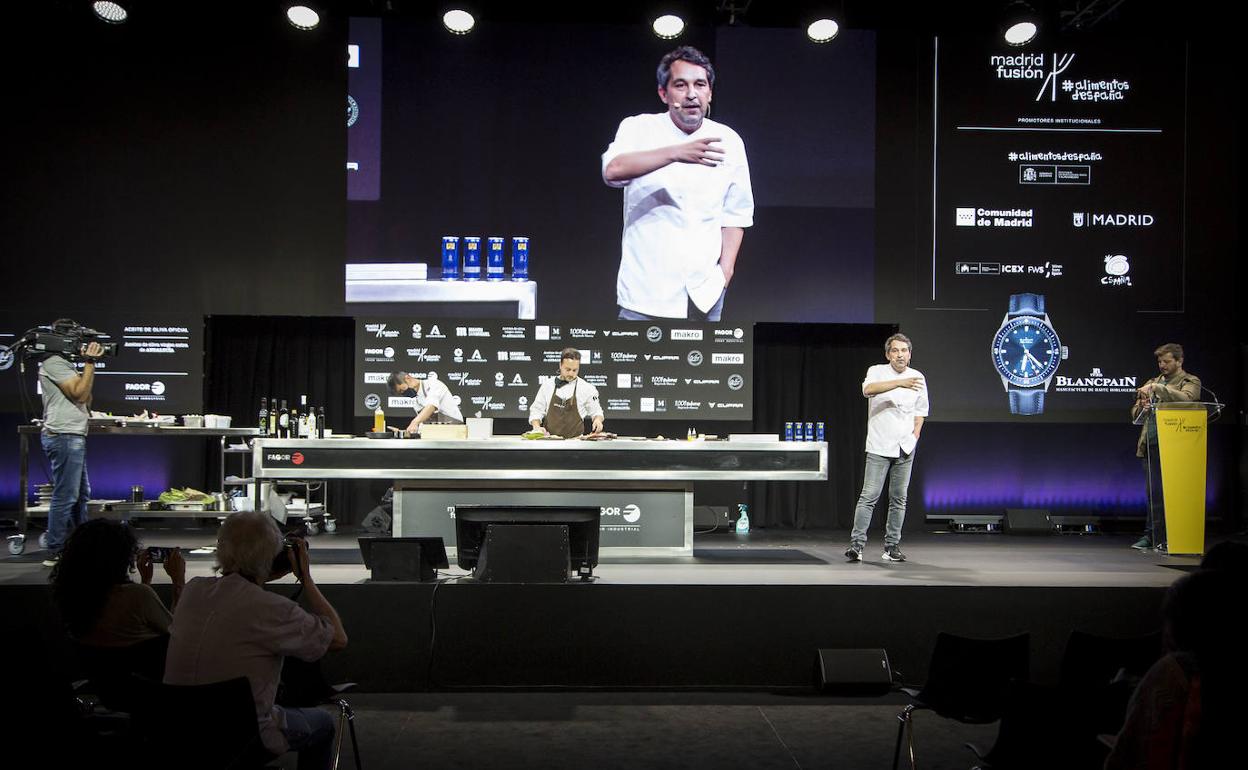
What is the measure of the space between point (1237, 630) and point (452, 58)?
7787mm

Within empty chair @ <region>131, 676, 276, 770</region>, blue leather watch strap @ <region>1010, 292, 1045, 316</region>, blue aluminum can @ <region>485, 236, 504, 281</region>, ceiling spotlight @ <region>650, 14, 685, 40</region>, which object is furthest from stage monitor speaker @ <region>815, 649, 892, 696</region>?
ceiling spotlight @ <region>650, 14, 685, 40</region>

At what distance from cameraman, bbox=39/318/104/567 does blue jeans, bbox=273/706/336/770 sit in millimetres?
4074

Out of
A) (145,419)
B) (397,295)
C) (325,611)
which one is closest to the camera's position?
(325,611)

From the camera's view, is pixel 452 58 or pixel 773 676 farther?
pixel 452 58

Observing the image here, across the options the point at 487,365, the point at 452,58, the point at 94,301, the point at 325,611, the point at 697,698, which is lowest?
the point at 697,698

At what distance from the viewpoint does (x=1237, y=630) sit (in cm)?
182

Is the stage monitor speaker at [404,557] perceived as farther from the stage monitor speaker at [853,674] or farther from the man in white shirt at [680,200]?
the man in white shirt at [680,200]

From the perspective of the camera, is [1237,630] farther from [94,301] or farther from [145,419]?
[94,301]

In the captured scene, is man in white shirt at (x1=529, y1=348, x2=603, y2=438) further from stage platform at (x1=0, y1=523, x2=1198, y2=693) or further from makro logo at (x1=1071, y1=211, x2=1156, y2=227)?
makro logo at (x1=1071, y1=211, x2=1156, y2=227)

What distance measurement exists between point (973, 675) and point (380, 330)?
245 inches

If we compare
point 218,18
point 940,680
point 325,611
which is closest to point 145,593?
point 325,611

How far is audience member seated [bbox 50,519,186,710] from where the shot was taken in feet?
8.93

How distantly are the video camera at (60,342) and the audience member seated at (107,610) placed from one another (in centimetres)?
361

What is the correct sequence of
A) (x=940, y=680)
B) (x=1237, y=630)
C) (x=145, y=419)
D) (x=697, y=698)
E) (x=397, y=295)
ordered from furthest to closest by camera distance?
1. (x=397, y=295)
2. (x=145, y=419)
3. (x=697, y=698)
4. (x=940, y=680)
5. (x=1237, y=630)
